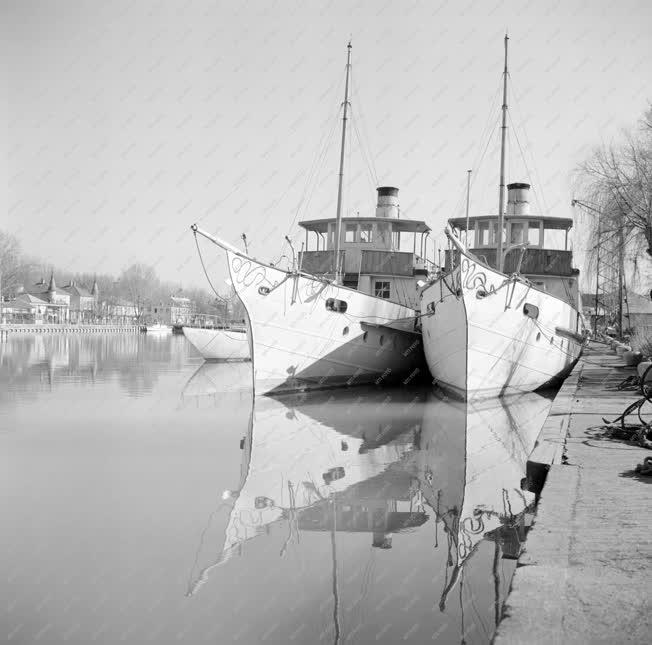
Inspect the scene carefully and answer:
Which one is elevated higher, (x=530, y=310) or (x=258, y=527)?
(x=530, y=310)

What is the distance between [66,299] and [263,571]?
130819mm

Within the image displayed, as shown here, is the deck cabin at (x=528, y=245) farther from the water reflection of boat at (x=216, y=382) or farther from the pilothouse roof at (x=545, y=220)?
the water reflection of boat at (x=216, y=382)

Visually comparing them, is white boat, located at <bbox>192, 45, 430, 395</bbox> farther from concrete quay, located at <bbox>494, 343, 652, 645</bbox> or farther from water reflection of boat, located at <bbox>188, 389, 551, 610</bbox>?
concrete quay, located at <bbox>494, 343, 652, 645</bbox>

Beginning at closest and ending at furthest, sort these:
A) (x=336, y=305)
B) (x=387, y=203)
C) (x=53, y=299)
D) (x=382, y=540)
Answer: (x=382, y=540) < (x=336, y=305) < (x=387, y=203) < (x=53, y=299)

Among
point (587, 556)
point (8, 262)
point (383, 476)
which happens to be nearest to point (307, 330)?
point (383, 476)

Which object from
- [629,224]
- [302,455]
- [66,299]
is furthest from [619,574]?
[66,299]

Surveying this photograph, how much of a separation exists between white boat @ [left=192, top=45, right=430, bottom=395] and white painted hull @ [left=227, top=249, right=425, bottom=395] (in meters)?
0.03

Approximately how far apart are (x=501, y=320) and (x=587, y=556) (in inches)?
499

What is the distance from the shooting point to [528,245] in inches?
832

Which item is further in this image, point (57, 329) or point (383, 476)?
point (57, 329)

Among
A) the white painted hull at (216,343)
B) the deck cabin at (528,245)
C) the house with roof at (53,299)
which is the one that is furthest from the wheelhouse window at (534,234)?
the house with roof at (53,299)

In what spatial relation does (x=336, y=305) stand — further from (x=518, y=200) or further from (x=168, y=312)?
(x=168, y=312)

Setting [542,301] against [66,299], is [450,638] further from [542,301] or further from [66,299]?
[66,299]

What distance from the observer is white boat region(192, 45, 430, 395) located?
17.3 metres
